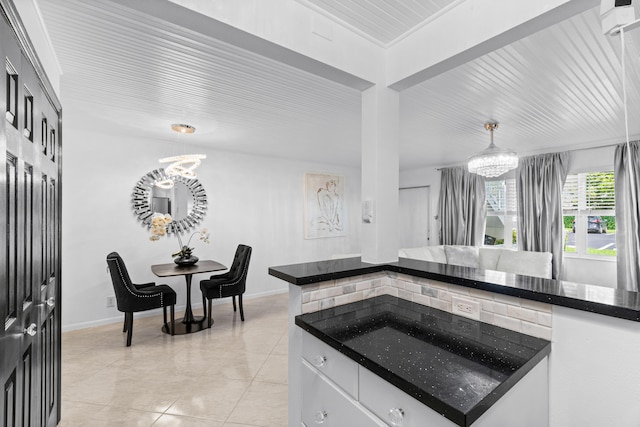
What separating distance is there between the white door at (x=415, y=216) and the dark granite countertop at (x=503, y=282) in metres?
4.53

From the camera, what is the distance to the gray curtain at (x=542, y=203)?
443cm

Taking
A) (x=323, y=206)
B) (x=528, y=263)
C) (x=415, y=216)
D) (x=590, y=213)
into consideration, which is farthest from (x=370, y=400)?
(x=415, y=216)

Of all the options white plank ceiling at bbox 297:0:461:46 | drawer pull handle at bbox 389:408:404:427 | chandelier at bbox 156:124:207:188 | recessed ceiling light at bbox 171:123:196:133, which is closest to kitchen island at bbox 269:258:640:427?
drawer pull handle at bbox 389:408:404:427

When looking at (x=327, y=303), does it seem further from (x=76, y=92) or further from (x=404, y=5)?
(x=76, y=92)

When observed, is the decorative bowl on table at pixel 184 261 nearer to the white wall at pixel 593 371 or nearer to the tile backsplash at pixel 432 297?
the tile backsplash at pixel 432 297

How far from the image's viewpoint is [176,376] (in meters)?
2.54

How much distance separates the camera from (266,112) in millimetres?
2914

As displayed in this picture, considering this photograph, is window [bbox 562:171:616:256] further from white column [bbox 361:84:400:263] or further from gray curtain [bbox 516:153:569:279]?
white column [bbox 361:84:400:263]

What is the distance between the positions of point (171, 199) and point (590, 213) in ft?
19.5

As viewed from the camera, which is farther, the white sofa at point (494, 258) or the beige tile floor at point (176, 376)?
the white sofa at point (494, 258)

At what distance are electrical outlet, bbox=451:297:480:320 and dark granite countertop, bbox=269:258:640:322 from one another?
0.09 meters

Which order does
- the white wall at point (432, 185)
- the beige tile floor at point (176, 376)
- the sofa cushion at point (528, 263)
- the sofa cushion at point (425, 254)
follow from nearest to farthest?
1. the beige tile floor at point (176, 376)
2. the sofa cushion at point (528, 263)
3. the sofa cushion at point (425, 254)
4. the white wall at point (432, 185)

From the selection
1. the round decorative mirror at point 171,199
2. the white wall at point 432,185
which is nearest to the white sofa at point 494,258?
the white wall at point 432,185

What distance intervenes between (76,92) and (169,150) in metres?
1.68
